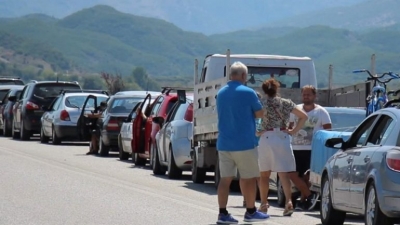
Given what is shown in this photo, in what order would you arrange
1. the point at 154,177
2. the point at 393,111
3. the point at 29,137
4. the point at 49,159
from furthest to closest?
the point at 29,137 < the point at 49,159 < the point at 154,177 < the point at 393,111

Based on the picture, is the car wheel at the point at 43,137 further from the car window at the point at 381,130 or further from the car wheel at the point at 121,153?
the car window at the point at 381,130

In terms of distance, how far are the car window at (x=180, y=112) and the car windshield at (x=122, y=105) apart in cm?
690

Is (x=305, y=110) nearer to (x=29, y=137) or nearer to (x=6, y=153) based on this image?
(x=6, y=153)

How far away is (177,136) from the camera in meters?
21.5

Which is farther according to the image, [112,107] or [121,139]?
[112,107]

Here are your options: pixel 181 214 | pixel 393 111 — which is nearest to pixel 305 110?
pixel 181 214

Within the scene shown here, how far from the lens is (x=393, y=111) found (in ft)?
41.7

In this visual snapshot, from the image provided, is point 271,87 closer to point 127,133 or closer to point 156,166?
point 156,166

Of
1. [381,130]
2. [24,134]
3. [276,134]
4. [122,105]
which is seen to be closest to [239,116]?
[276,134]

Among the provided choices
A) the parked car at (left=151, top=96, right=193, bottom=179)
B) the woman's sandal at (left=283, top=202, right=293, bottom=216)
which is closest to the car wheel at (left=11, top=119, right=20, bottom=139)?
the parked car at (left=151, top=96, right=193, bottom=179)

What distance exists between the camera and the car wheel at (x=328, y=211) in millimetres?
13966

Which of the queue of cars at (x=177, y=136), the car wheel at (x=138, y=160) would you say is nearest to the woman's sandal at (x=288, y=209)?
the queue of cars at (x=177, y=136)

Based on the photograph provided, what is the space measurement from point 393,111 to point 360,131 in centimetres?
113

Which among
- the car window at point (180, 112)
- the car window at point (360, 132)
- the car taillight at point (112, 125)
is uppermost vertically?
the car window at point (180, 112)
